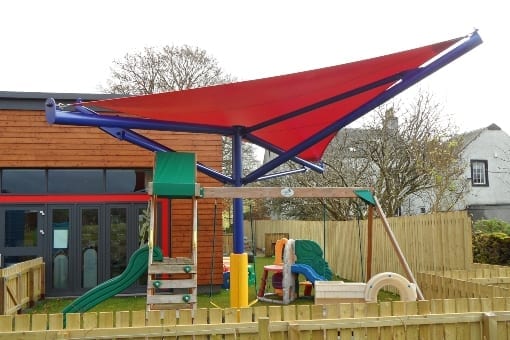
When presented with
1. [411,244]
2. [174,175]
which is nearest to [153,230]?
[174,175]

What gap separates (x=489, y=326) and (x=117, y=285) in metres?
5.86

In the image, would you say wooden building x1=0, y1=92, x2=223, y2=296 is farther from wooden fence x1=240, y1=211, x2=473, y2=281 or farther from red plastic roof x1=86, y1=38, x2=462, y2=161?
red plastic roof x1=86, y1=38, x2=462, y2=161

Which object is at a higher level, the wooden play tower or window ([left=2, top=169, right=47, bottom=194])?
window ([left=2, top=169, right=47, bottom=194])

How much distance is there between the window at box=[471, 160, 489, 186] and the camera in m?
32.7

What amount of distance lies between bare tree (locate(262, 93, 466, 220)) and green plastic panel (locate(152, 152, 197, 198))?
10.2 meters

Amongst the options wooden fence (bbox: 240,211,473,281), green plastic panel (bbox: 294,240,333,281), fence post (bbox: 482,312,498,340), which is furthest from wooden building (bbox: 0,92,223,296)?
fence post (bbox: 482,312,498,340)

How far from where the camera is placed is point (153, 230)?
8352 mm

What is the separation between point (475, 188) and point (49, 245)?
2621 cm

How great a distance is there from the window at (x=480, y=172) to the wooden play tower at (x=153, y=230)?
2774 centimetres

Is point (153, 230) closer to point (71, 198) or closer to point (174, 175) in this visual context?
point (174, 175)

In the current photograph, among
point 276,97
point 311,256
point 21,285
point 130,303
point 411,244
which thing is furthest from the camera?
point 311,256

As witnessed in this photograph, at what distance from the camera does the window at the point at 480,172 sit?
107ft

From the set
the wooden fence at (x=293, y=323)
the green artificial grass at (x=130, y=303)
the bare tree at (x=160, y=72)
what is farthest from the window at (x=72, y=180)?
the bare tree at (x=160, y=72)

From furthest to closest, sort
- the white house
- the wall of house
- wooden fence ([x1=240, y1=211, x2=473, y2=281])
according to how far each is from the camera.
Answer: the wall of house
the white house
wooden fence ([x1=240, y1=211, x2=473, y2=281])
